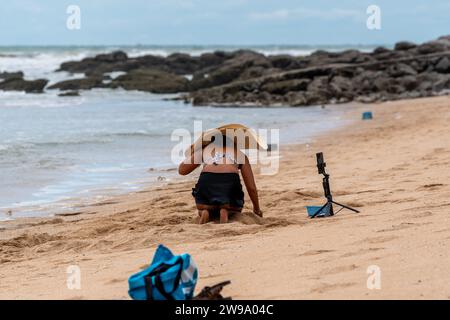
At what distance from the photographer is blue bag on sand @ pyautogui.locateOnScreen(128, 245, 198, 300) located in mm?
4020

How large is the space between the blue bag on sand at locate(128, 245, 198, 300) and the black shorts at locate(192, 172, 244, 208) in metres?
2.63

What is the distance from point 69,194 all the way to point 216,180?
10.6 ft

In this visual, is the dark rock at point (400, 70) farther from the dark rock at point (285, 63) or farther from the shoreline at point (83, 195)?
the shoreline at point (83, 195)

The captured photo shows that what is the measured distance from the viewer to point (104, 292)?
4512 millimetres

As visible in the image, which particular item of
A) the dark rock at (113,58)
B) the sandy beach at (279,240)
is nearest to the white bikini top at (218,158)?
the sandy beach at (279,240)

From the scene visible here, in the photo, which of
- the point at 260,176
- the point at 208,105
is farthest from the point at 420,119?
the point at 208,105

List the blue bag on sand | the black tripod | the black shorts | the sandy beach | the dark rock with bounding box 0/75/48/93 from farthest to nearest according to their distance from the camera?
the dark rock with bounding box 0/75/48/93 < the black shorts < the black tripod < the sandy beach < the blue bag on sand

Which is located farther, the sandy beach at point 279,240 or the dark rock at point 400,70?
the dark rock at point 400,70

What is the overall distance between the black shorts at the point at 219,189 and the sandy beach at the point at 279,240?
193mm

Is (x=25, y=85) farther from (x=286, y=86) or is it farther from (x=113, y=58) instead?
(x=113, y=58)

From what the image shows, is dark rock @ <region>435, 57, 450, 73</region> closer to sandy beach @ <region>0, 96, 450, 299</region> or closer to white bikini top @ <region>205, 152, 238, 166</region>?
sandy beach @ <region>0, 96, 450, 299</region>

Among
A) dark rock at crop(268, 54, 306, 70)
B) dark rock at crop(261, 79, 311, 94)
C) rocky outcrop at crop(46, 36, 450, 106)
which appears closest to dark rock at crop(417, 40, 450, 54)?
rocky outcrop at crop(46, 36, 450, 106)

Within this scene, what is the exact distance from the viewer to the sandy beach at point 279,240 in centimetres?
441

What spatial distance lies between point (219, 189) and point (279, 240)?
132cm
